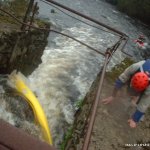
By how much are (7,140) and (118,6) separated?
108ft

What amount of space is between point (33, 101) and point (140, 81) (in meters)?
2.69

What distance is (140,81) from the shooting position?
14.5 ft

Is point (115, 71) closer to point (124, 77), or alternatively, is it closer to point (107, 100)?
point (107, 100)

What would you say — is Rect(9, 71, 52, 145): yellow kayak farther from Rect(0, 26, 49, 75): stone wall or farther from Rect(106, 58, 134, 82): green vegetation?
Rect(106, 58, 134, 82): green vegetation

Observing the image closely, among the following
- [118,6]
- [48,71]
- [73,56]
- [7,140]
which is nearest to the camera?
[7,140]

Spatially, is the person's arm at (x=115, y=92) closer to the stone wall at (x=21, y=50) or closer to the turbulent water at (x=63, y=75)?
the turbulent water at (x=63, y=75)

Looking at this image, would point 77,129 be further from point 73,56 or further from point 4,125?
point 73,56

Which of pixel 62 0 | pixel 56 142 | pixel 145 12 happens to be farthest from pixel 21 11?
pixel 145 12

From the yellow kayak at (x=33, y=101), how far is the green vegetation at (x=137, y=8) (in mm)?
24535

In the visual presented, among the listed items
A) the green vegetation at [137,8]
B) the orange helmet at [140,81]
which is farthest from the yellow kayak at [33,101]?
the green vegetation at [137,8]

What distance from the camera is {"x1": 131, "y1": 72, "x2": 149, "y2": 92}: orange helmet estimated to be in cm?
438

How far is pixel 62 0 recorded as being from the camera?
69.7ft

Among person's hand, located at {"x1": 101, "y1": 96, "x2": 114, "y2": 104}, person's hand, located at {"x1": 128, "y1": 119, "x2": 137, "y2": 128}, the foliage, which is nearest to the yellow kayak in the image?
person's hand, located at {"x1": 101, "y1": 96, "x2": 114, "y2": 104}

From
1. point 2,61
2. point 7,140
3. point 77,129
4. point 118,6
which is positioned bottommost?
point 118,6
